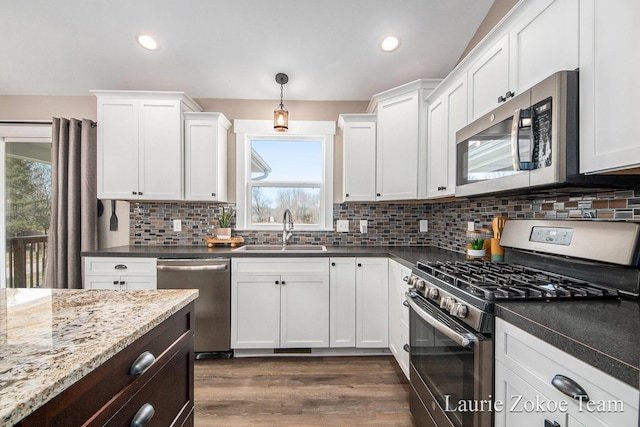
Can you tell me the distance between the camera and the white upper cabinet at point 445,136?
1901 mm

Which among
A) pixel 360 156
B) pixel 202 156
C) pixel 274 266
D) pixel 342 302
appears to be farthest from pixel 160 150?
pixel 342 302

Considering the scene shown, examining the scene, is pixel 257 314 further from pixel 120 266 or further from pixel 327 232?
pixel 120 266

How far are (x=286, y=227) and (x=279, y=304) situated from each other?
82 cm

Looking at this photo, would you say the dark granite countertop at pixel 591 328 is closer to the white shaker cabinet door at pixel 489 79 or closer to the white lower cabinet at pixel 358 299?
the white shaker cabinet door at pixel 489 79

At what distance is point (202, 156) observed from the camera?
2.66 metres

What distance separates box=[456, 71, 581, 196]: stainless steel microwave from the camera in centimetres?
106

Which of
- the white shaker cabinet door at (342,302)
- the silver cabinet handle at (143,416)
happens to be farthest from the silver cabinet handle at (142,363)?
the white shaker cabinet door at (342,302)

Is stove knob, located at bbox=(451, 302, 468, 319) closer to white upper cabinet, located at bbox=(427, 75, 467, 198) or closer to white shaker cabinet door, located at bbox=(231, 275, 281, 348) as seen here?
white upper cabinet, located at bbox=(427, 75, 467, 198)

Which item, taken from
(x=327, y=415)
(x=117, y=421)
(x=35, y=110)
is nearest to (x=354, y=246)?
(x=327, y=415)

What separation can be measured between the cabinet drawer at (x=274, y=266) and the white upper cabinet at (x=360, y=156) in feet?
A: 2.53

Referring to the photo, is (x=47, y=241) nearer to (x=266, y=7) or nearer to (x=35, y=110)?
(x=35, y=110)

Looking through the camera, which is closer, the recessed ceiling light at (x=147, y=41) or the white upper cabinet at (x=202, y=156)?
the recessed ceiling light at (x=147, y=41)

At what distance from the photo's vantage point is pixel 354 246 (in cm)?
293

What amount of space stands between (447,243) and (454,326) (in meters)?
1.64
